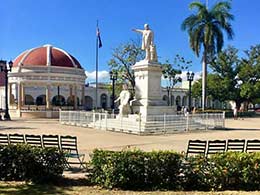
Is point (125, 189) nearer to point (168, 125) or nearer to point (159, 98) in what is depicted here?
point (168, 125)

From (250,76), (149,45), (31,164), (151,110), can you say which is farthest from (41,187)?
(250,76)

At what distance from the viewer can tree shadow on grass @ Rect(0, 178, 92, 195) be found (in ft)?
26.6

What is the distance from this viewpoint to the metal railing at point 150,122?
23905 millimetres

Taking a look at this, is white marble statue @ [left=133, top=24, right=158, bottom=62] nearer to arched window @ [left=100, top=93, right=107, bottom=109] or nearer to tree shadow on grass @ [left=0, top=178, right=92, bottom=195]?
tree shadow on grass @ [left=0, top=178, right=92, bottom=195]

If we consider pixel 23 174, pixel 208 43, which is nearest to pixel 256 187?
pixel 23 174

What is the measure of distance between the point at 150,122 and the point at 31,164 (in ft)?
51.6

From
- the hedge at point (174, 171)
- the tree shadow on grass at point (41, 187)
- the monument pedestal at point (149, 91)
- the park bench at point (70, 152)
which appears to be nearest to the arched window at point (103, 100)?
the monument pedestal at point (149, 91)

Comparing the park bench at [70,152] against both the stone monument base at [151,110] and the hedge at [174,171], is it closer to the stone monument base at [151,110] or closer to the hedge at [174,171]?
the hedge at [174,171]

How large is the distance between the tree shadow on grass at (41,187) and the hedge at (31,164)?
0.85 feet

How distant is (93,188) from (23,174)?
6.37 ft

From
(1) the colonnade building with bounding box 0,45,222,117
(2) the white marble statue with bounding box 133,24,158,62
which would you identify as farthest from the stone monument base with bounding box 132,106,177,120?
(1) the colonnade building with bounding box 0,45,222,117

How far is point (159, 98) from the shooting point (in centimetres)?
2825

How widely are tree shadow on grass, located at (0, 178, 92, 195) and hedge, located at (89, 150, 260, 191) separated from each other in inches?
22.1

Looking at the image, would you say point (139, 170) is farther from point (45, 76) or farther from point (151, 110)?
point (45, 76)
